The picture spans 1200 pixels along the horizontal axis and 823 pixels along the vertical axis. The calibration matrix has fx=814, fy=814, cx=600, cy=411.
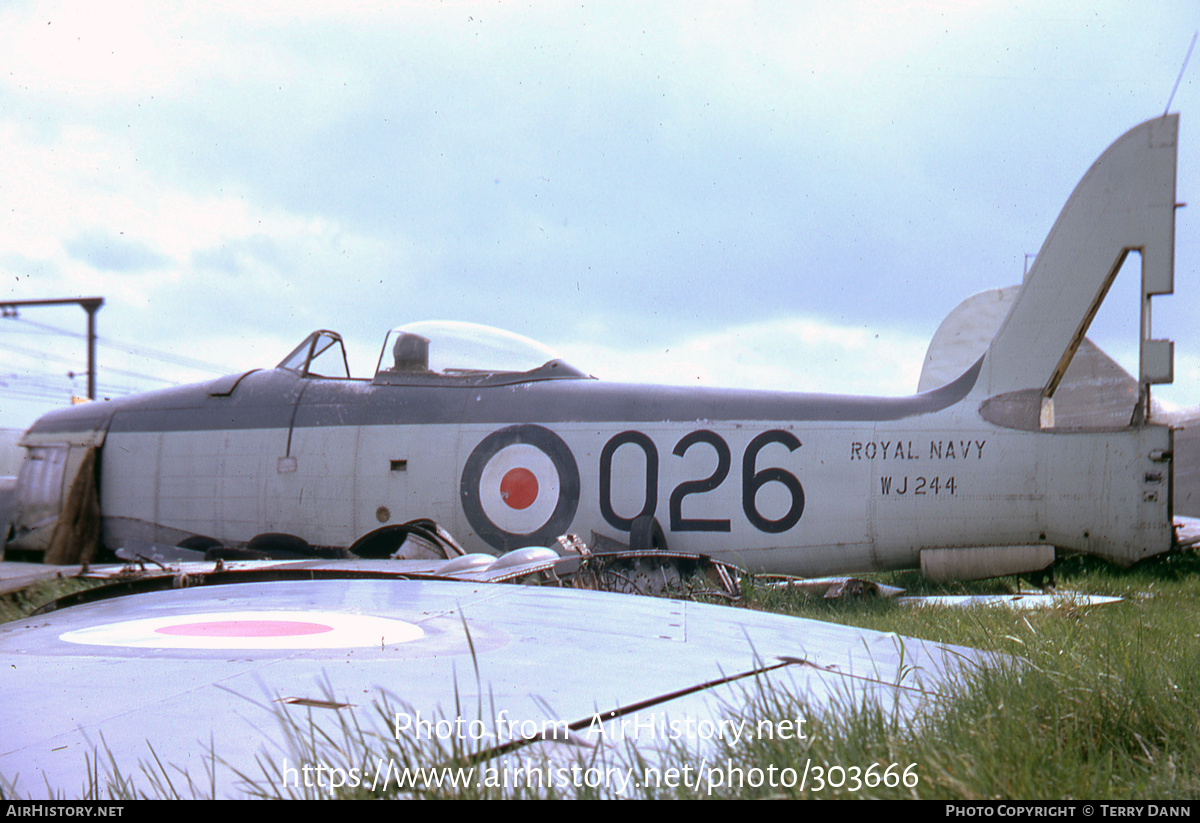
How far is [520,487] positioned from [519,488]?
12mm

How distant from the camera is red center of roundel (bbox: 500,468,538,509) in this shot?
672 centimetres

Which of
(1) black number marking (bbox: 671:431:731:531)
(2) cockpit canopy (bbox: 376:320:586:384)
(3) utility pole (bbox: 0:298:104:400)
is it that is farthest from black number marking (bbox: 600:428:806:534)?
(3) utility pole (bbox: 0:298:104:400)

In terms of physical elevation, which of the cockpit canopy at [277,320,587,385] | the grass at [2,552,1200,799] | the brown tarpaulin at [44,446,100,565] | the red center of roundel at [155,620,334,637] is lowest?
the brown tarpaulin at [44,446,100,565]

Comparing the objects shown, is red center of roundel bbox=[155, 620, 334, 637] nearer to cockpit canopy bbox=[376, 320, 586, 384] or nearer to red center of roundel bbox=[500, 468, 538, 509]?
red center of roundel bbox=[500, 468, 538, 509]

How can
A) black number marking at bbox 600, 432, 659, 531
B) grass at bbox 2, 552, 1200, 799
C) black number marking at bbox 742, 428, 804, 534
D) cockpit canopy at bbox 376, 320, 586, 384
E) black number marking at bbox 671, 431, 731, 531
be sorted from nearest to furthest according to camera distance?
grass at bbox 2, 552, 1200, 799, black number marking at bbox 742, 428, 804, 534, black number marking at bbox 671, 431, 731, 531, black number marking at bbox 600, 432, 659, 531, cockpit canopy at bbox 376, 320, 586, 384

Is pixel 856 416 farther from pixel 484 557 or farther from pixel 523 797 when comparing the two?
pixel 523 797

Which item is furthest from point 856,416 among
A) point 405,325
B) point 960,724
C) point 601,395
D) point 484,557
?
point 960,724

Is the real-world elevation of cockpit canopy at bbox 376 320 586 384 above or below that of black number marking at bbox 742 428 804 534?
above

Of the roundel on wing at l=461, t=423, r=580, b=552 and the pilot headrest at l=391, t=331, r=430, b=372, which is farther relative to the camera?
the pilot headrest at l=391, t=331, r=430, b=372

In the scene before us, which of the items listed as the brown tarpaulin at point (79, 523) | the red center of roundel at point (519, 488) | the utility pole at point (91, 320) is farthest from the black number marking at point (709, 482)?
the utility pole at point (91, 320)

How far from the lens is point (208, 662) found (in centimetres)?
218

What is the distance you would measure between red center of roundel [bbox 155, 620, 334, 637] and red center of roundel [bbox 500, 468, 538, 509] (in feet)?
12.7

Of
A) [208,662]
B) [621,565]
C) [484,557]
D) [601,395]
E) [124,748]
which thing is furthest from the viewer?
[601,395]

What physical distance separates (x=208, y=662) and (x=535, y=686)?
36.9 inches
